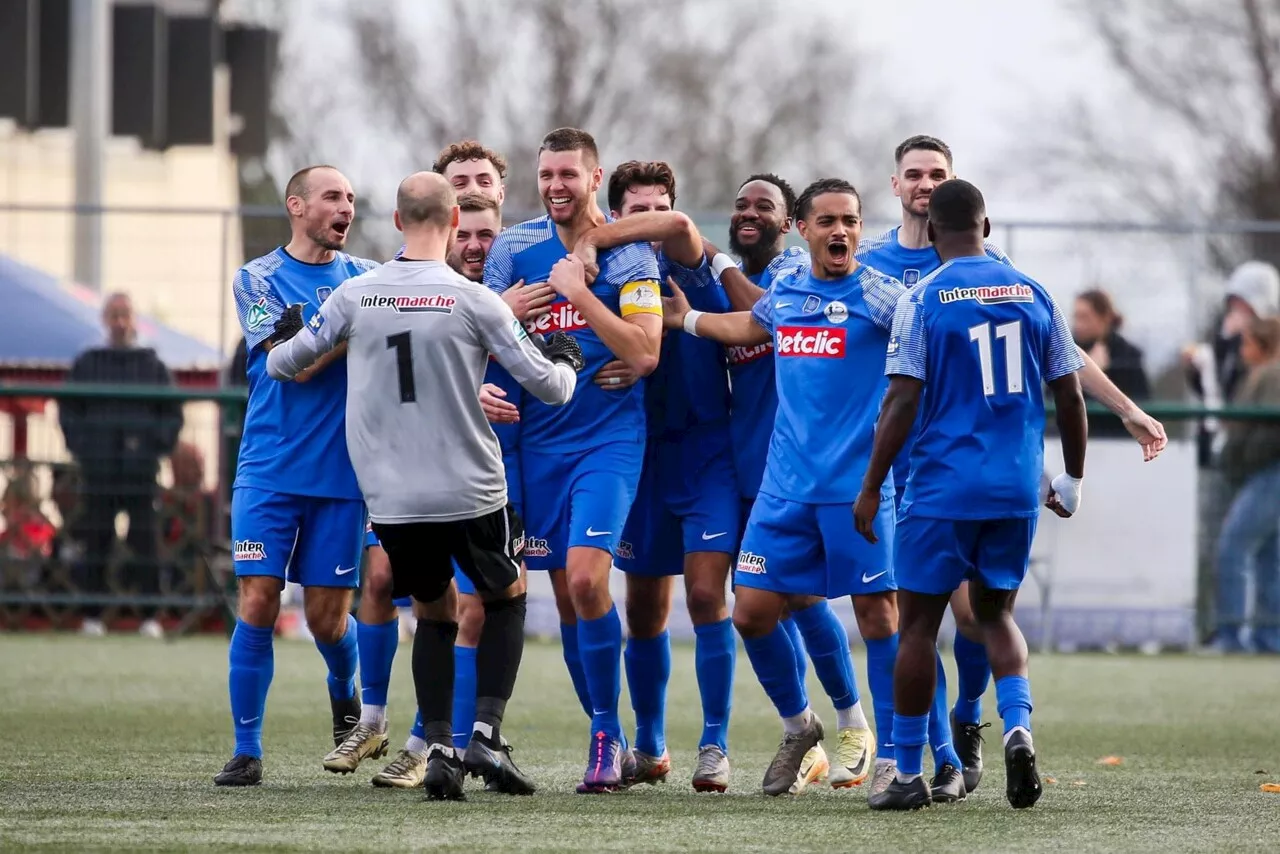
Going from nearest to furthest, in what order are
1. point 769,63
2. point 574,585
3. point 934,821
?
point 934,821, point 574,585, point 769,63

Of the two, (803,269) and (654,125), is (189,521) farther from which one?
(654,125)

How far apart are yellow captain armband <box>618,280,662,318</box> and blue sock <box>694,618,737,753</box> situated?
121 centimetres

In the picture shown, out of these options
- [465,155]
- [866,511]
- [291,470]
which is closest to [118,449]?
[465,155]

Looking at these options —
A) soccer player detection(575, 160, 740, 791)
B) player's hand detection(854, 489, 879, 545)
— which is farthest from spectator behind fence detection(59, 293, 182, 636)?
player's hand detection(854, 489, 879, 545)

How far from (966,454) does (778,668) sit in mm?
1283

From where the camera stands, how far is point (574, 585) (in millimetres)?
7152

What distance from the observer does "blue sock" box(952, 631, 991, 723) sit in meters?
7.42

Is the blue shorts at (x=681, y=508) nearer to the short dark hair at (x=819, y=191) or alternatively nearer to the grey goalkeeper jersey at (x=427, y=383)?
the short dark hair at (x=819, y=191)

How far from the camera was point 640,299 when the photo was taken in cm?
725

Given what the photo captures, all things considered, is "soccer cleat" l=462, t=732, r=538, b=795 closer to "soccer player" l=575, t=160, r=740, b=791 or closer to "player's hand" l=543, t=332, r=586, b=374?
"soccer player" l=575, t=160, r=740, b=791

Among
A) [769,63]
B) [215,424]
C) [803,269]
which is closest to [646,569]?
[803,269]

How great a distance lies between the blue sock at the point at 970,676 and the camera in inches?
292

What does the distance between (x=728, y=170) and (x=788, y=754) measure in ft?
127

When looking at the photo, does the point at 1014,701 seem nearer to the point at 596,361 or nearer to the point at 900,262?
the point at 900,262
